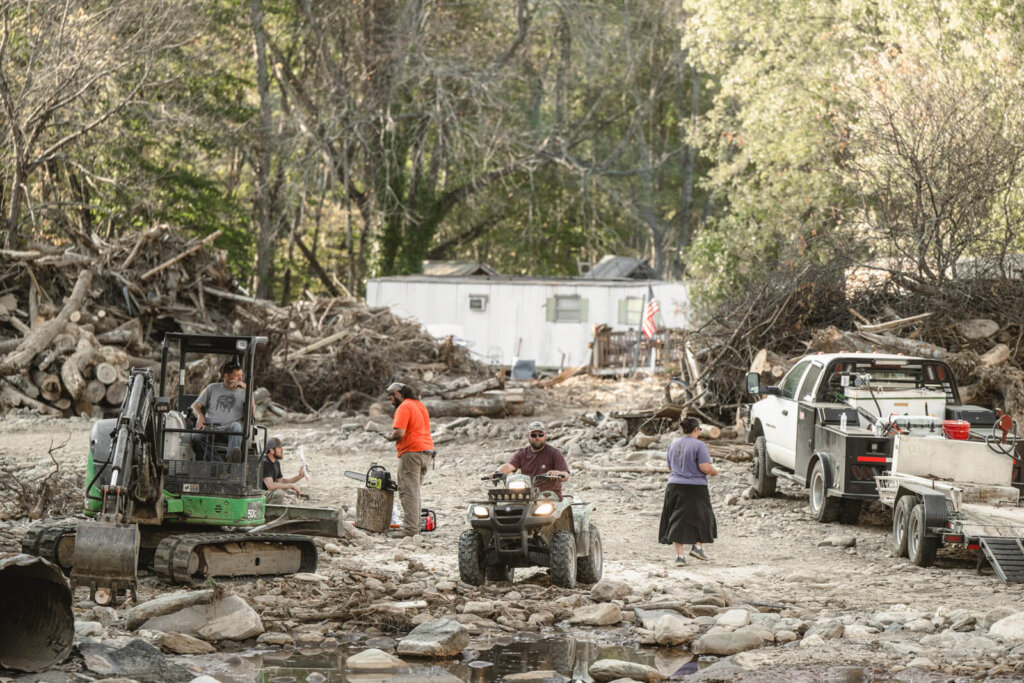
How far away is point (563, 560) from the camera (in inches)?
397

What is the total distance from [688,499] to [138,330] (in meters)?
15.0

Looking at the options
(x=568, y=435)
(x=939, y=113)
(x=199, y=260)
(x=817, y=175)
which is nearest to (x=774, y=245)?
(x=817, y=175)

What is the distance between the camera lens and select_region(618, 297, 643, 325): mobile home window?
39.3 m

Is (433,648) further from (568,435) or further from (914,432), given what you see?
(568,435)

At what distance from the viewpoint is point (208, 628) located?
Result: 28.4ft

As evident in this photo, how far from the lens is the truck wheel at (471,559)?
10273 mm

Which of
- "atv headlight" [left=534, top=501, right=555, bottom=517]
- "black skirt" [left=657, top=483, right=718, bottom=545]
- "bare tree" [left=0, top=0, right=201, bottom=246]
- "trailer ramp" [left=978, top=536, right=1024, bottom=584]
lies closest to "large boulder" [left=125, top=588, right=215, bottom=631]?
"atv headlight" [left=534, top=501, right=555, bottom=517]

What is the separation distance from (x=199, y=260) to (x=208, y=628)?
1820 centimetres

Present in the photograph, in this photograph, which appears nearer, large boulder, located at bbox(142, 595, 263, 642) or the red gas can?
large boulder, located at bbox(142, 595, 263, 642)

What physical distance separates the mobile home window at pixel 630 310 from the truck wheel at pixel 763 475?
76.8 ft

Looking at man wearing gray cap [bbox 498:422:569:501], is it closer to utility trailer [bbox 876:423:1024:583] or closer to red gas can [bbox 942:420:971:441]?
utility trailer [bbox 876:423:1024:583]

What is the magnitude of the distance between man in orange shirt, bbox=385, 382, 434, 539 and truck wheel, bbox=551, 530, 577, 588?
3.02 meters

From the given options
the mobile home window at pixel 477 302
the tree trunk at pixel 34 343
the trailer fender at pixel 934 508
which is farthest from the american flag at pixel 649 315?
the trailer fender at pixel 934 508

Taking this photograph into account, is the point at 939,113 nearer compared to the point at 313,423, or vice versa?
the point at 939,113
